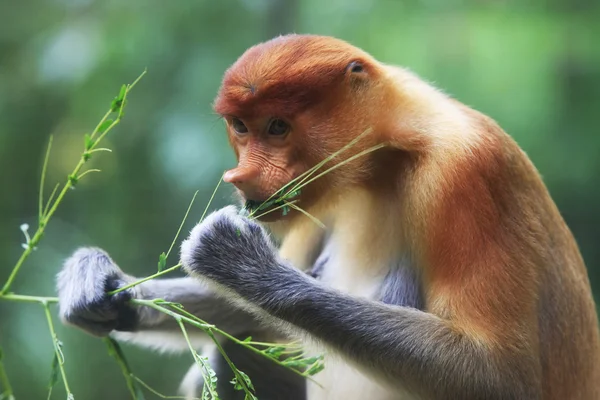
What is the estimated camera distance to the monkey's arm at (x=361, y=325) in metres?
1.69

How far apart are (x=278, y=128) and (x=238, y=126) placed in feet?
0.35

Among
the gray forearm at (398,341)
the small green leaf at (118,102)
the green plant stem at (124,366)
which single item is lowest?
the green plant stem at (124,366)

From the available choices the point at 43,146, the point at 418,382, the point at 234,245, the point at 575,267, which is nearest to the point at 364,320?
the point at 418,382

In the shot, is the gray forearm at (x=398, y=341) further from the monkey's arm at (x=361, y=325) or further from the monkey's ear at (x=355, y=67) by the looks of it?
the monkey's ear at (x=355, y=67)

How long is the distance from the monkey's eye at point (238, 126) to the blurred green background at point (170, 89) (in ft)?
4.79

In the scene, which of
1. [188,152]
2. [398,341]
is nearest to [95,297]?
[398,341]

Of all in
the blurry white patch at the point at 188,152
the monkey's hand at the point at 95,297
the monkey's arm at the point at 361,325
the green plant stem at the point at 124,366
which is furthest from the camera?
the blurry white patch at the point at 188,152

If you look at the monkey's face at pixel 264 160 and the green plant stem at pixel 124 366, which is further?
the monkey's face at pixel 264 160

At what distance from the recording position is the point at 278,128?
1.76 m

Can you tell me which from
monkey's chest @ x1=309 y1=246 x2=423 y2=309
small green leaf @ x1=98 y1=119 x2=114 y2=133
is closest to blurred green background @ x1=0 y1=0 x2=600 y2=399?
monkey's chest @ x1=309 y1=246 x2=423 y2=309

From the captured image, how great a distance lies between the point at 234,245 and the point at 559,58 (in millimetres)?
2316

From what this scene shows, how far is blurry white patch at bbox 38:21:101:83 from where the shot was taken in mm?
3387

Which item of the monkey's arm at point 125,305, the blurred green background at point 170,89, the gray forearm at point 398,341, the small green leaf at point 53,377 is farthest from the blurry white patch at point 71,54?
the small green leaf at point 53,377

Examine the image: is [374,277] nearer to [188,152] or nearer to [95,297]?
[95,297]
